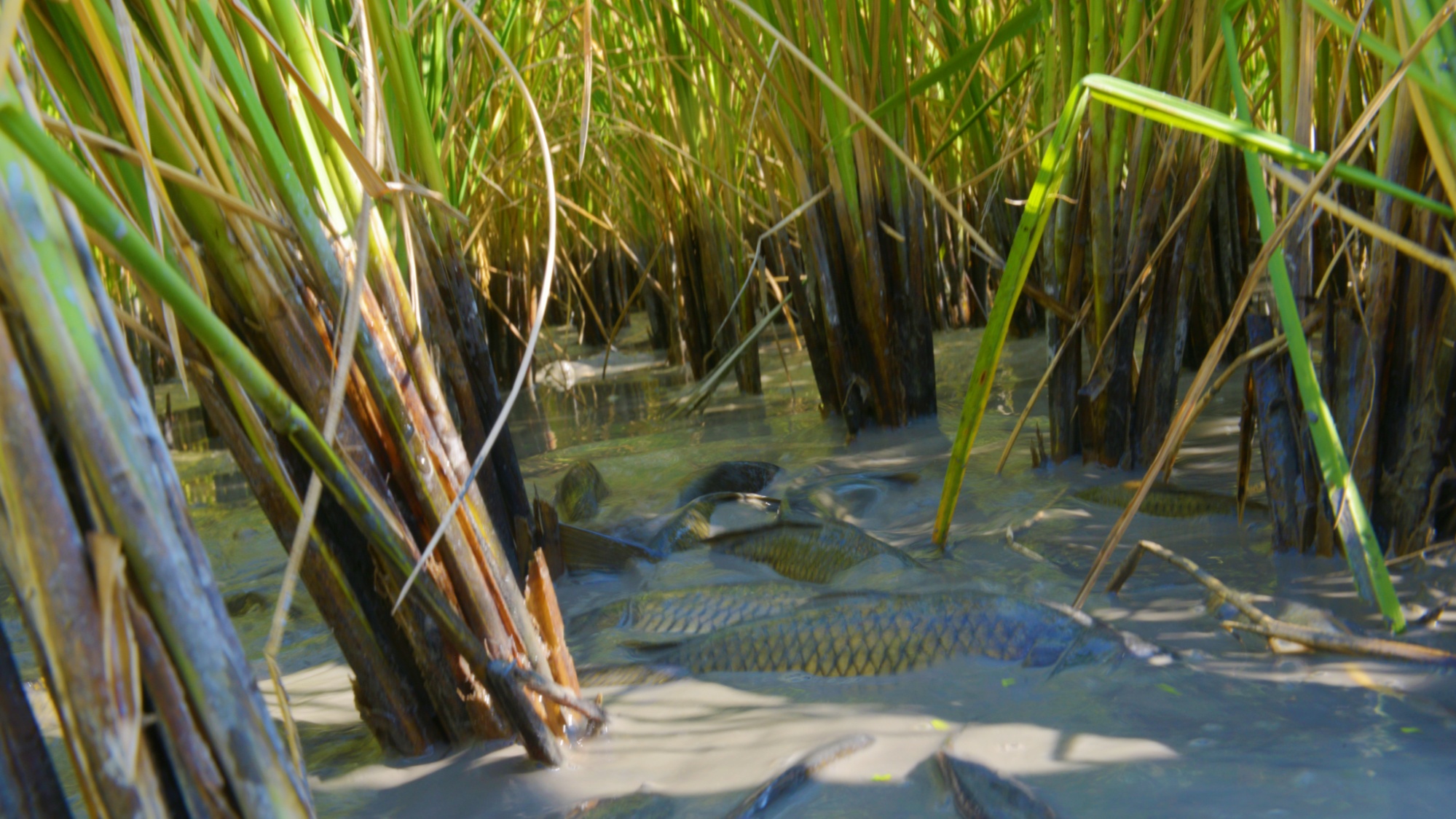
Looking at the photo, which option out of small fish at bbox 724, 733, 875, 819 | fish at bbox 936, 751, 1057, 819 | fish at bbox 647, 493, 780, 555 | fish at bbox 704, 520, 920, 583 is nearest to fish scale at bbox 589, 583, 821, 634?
fish at bbox 704, 520, 920, 583

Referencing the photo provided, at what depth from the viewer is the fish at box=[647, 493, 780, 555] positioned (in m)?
2.63

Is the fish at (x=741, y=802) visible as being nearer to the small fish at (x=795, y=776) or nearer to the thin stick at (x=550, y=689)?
the small fish at (x=795, y=776)

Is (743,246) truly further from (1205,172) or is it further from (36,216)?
(36,216)

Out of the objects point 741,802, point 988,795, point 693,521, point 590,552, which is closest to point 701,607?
point 590,552

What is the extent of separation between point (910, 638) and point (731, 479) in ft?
5.14

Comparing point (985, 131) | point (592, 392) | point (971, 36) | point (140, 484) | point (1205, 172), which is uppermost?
point (971, 36)

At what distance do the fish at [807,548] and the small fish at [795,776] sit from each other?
32.7 inches

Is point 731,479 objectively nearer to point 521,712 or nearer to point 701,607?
point 701,607

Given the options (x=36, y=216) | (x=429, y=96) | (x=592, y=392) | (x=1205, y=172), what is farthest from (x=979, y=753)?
(x=592, y=392)

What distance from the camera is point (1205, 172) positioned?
2.12 meters

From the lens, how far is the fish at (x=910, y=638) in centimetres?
155

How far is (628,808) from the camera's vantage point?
4.10 feet

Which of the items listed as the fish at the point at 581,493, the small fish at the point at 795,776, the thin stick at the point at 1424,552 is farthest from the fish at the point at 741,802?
the fish at the point at 581,493

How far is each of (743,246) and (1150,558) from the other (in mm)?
2840
